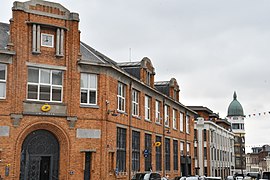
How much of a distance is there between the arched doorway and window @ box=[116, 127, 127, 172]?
17.9 feet

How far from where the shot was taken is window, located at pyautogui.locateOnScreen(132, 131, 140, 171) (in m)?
35.5

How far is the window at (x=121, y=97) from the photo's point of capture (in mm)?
33250

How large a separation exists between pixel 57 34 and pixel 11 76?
4.01 metres

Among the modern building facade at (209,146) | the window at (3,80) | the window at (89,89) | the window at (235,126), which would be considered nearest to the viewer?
the window at (3,80)

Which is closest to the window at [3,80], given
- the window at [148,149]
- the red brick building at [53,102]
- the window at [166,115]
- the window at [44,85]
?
the red brick building at [53,102]

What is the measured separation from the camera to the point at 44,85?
28.1m

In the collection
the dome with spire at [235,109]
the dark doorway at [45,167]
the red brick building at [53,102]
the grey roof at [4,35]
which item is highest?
the dome with spire at [235,109]

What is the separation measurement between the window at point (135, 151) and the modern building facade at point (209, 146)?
2759 cm

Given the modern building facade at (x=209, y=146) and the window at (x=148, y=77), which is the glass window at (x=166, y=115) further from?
the modern building facade at (x=209, y=146)

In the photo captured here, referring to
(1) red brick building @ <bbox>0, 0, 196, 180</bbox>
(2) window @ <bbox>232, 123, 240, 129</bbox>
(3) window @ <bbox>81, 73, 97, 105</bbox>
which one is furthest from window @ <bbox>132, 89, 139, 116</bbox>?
(2) window @ <bbox>232, 123, 240, 129</bbox>

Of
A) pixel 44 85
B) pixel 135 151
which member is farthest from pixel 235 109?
pixel 44 85

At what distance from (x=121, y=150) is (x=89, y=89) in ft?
19.3

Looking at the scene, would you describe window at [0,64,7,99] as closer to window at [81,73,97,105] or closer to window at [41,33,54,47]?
window at [41,33,54,47]

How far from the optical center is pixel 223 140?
8700cm
